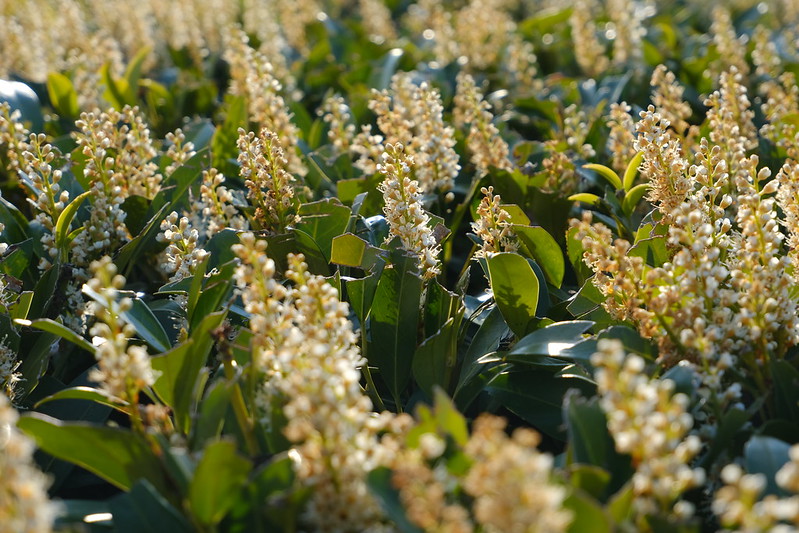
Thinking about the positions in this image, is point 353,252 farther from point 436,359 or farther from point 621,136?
point 621,136

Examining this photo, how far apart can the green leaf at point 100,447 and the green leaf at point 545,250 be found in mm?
1423

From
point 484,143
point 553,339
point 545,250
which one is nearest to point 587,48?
point 484,143

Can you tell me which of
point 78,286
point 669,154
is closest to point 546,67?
point 669,154

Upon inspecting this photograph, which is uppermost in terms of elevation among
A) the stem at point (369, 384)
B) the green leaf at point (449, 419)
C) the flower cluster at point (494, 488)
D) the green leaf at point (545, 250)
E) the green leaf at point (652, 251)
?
the flower cluster at point (494, 488)

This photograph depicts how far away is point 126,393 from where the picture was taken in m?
1.96

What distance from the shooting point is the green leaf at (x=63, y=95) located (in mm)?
4863

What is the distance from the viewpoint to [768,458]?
72.4 inches

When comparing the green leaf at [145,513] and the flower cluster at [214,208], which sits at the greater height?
the flower cluster at [214,208]

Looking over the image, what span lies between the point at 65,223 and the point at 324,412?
67.3 inches

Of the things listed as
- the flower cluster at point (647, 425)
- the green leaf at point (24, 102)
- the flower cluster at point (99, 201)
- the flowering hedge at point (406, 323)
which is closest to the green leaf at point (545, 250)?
the flowering hedge at point (406, 323)

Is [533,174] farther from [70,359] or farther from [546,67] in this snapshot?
[546,67]

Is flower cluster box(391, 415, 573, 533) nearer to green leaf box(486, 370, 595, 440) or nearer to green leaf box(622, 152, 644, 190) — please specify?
green leaf box(486, 370, 595, 440)

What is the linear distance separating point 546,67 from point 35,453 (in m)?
4.66

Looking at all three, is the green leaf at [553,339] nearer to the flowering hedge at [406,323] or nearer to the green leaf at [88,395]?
the flowering hedge at [406,323]
